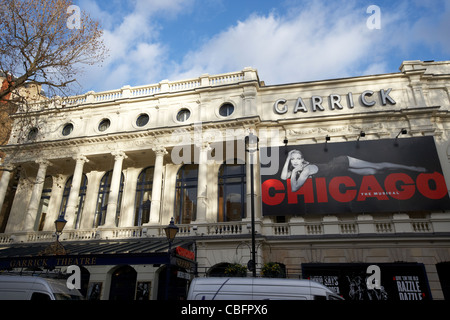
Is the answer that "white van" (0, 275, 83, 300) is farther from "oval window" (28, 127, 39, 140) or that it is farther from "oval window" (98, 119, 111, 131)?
"oval window" (28, 127, 39, 140)

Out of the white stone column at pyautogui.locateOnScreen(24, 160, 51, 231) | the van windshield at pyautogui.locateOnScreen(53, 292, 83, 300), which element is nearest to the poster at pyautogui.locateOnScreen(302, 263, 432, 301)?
the van windshield at pyautogui.locateOnScreen(53, 292, 83, 300)

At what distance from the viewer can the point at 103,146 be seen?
956 inches

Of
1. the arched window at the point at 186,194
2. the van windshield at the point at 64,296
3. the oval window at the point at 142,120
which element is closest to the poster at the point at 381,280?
the arched window at the point at 186,194

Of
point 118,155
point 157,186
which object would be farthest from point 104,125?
point 157,186

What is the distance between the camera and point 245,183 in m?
21.9

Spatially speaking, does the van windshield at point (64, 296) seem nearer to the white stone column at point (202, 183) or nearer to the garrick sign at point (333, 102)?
the white stone column at point (202, 183)

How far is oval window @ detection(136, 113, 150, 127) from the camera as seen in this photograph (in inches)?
976

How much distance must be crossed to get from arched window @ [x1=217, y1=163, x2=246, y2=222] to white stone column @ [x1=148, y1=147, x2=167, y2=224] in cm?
416

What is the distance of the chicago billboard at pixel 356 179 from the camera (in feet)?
60.6

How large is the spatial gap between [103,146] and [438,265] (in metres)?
23.1

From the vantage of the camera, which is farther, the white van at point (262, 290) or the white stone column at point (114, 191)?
the white stone column at point (114, 191)

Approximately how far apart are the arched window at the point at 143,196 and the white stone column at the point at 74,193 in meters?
4.39

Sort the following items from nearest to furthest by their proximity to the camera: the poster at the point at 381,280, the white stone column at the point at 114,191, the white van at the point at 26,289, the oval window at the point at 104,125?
the white van at the point at 26,289 → the poster at the point at 381,280 → the white stone column at the point at 114,191 → the oval window at the point at 104,125
